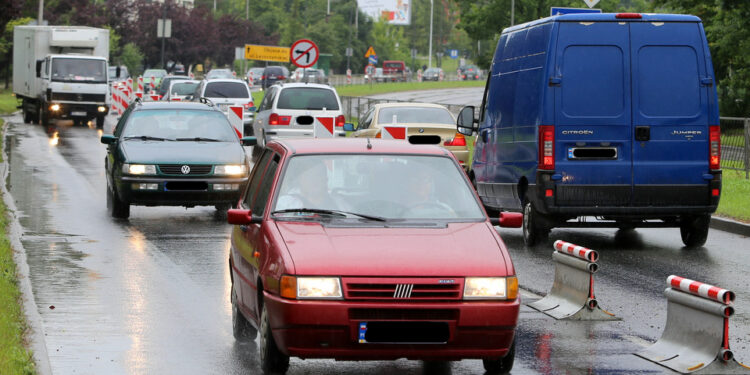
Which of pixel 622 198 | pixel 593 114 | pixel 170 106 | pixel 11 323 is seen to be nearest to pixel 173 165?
pixel 170 106

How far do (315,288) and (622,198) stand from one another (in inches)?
317

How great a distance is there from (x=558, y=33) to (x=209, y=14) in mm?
99203

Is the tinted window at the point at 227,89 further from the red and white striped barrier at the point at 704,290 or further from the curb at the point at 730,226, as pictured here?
the red and white striped barrier at the point at 704,290

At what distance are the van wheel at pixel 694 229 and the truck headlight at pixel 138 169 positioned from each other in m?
6.91

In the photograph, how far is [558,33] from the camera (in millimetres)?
14477

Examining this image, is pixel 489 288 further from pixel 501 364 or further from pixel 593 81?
pixel 593 81

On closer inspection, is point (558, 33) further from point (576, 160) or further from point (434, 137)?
point (434, 137)

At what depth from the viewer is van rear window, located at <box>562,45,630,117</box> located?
1452 cm

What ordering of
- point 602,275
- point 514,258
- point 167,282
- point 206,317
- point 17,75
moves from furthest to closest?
point 17,75, point 514,258, point 602,275, point 167,282, point 206,317

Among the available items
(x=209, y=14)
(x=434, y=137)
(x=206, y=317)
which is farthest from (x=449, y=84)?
(x=206, y=317)

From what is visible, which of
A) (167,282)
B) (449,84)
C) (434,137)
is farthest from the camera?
(449,84)

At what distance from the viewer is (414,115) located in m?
24.9

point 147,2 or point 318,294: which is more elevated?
point 147,2

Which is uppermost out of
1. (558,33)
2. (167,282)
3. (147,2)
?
(147,2)
